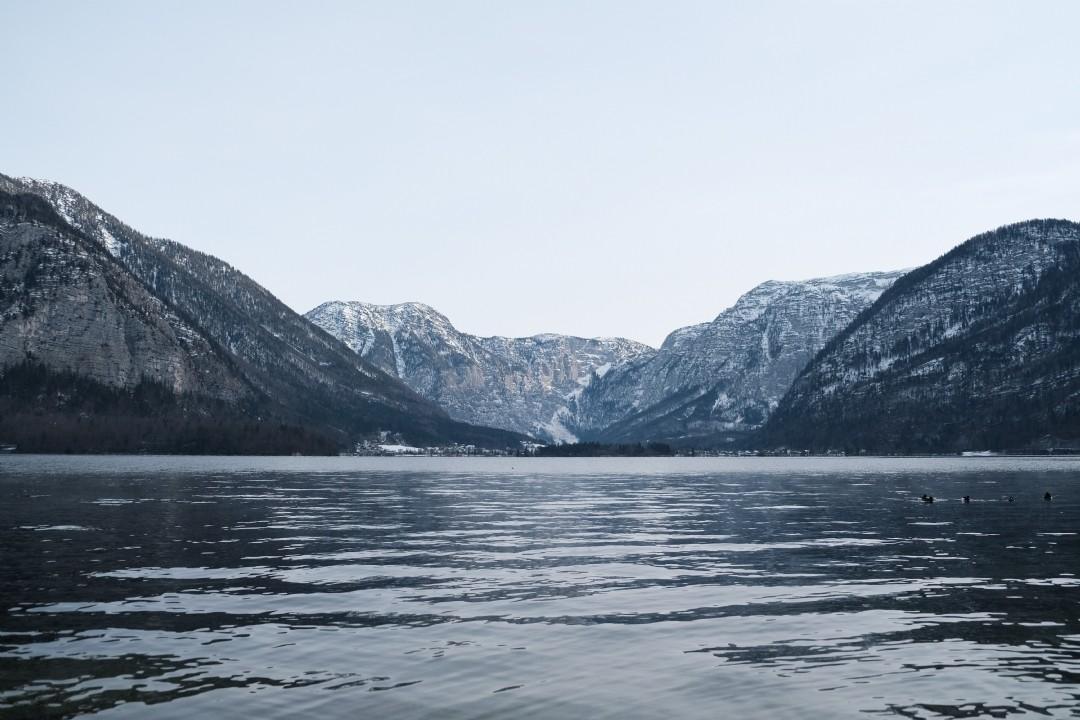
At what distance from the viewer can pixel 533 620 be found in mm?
34750

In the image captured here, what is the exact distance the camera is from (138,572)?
45656 millimetres

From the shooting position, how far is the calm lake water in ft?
78.5

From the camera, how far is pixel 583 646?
30.3 metres

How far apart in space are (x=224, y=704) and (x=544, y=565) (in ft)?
95.2

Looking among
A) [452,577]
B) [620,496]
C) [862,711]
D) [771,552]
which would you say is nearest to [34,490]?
[620,496]

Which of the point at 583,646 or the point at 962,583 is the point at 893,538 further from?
the point at 583,646

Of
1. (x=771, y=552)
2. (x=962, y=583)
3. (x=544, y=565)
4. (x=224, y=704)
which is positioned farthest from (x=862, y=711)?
(x=771, y=552)

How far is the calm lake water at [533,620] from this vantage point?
78.5 feet

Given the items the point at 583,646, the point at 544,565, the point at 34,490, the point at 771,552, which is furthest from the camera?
the point at 34,490

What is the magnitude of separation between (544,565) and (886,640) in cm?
2269

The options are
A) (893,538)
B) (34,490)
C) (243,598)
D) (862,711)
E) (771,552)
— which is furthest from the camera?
(34,490)

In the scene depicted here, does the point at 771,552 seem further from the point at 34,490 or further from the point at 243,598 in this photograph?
the point at 34,490

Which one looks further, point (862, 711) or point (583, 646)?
point (583, 646)

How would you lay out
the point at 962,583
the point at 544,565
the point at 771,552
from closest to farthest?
the point at 962,583, the point at 544,565, the point at 771,552
